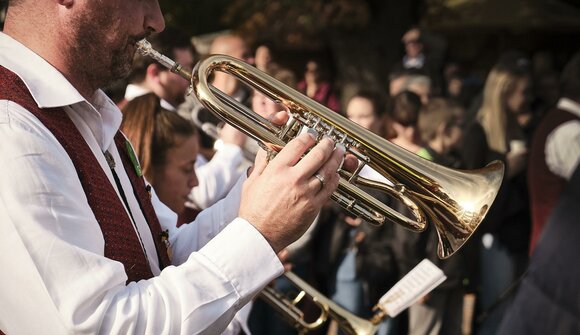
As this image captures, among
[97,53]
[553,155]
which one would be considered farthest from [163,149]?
[553,155]

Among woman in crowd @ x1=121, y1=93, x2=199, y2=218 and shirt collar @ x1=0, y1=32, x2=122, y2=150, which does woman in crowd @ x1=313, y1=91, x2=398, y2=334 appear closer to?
woman in crowd @ x1=121, y1=93, x2=199, y2=218

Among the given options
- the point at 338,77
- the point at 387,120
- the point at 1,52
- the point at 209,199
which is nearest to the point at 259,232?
the point at 1,52

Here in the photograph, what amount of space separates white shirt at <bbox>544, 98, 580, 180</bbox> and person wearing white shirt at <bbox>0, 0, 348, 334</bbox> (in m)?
3.75

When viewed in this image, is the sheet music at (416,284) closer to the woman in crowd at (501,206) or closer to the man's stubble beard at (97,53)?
the man's stubble beard at (97,53)

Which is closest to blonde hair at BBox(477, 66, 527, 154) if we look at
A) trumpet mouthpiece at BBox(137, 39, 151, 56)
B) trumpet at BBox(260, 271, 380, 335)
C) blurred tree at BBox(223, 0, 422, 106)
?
trumpet at BBox(260, 271, 380, 335)

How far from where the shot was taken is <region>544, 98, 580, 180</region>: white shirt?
18.3 feet

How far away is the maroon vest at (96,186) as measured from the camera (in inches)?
78.6

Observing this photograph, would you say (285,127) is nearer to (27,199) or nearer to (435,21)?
(27,199)

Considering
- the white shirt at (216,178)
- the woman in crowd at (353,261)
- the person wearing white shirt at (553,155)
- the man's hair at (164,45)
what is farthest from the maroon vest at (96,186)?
the person wearing white shirt at (553,155)

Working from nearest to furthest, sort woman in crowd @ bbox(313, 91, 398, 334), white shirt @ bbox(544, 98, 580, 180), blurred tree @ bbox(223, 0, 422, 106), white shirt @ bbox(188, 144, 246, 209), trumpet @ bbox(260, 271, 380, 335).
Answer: trumpet @ bbox(260, 271, 380, 335) < white shirt @ bbox(188, 144, 246, 209) < woman in crowd @ bbox(313, 91, 398, 334) < white shirt @ bbox(544, 98, 580, 180) < blurred tree @ bbox(223, 0, 422, 106)

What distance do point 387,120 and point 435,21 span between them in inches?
359

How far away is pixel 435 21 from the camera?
1480 centimetres

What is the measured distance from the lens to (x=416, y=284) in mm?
3721

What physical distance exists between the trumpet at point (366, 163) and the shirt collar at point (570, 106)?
3.21 m
